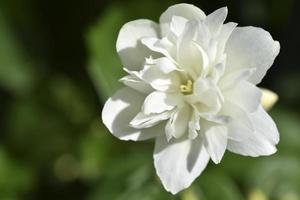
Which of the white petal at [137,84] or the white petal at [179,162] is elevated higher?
the white petal at [137,84]

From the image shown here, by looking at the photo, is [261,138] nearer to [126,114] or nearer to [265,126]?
[265,126]

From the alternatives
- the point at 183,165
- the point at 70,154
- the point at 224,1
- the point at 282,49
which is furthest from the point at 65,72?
the point at 183,165

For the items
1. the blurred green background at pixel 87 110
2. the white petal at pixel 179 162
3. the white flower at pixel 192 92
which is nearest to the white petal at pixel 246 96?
the white flower at pixel 192 92

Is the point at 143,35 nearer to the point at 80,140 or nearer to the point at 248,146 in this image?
the point at 248,146

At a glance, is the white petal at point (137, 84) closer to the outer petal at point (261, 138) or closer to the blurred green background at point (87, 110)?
the outer petal at point (261, 138)

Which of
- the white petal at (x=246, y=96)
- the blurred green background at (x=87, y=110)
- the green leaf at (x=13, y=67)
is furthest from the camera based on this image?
the green leaf at (x=13, y=67)

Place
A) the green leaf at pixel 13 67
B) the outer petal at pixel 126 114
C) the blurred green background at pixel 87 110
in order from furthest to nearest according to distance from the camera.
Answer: the green leaf at pixel 13 67
the blurred green background at pixel 87 110
the outer petal at pixel 126 114

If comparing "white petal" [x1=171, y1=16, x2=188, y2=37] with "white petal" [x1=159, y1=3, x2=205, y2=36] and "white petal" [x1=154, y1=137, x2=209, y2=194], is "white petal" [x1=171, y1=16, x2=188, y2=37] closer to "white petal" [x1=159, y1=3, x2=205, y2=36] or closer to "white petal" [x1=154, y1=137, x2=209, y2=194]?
"white petal" [x1=159, y1=3, x2=205, y2=36]
